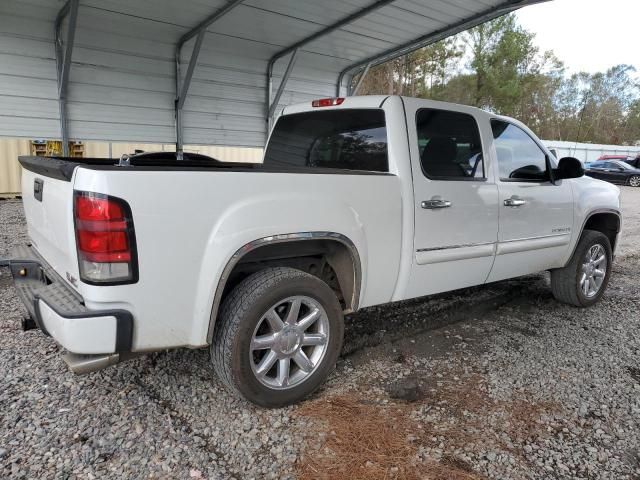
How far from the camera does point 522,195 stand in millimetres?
4004

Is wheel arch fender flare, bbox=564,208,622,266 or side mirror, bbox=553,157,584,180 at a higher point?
side mirror, bbox=553,157,584,180

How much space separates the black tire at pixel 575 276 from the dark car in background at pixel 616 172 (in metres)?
22.9

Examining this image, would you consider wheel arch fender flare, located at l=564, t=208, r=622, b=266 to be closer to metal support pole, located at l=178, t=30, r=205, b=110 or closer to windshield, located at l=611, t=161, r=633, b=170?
metal support pole, located at l=178, t=30, r=205, b=110

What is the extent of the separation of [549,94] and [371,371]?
4876 centimetres

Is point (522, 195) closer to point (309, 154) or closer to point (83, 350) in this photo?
point (309, 154)

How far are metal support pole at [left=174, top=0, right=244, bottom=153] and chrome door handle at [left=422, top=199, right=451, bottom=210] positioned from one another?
498 centimetres

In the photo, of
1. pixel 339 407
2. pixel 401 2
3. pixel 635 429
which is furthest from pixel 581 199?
pixel 401 2

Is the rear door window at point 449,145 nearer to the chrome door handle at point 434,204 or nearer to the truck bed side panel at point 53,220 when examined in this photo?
the chrome door handle at point 434,204

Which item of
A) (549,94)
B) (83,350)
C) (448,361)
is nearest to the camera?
(83,350)

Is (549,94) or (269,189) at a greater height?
(549,94)

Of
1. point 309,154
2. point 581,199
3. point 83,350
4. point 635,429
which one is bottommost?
point 635,429

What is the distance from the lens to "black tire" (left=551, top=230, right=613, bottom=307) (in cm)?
484

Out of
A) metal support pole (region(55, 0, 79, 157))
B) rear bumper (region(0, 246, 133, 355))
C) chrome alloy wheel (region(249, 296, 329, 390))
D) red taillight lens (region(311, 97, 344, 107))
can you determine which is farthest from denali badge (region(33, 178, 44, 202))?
metal support pole (region(55, 0, 79, 157))

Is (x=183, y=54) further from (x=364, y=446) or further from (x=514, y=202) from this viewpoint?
(x=364, y=446)
